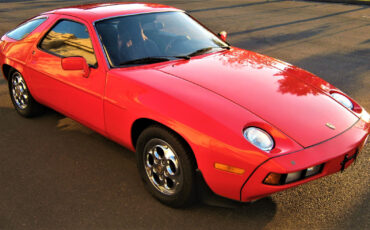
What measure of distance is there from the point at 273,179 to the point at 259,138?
299mm

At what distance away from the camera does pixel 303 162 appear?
252cm

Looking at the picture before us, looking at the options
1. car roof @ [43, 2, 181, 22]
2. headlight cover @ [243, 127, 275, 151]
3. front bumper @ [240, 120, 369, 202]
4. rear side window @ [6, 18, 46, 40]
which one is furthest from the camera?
rear side window @ [6, 18, 46, 40]

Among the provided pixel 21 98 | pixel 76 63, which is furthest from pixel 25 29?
pixel 76 63

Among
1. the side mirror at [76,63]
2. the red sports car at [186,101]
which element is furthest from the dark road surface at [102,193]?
the side mirror at [76,63]

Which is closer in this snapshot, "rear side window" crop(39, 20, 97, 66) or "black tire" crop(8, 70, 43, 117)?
"rear side window" crop(39, 20, 97, 66)

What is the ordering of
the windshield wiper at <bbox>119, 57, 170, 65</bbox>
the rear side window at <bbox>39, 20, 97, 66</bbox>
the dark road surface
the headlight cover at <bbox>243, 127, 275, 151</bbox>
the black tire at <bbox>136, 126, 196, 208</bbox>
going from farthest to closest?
the rear side window at <bbox>39, 20, 97, 66</bbox> < the windshield wiper at <bbox>119, 57, 170, 65</bbox> < the dark road surface < the black tire at <bbox>136, 126, 196, 208</bbox> < the headlight cover at <bbox>243, 127, 275, 151</bbox>

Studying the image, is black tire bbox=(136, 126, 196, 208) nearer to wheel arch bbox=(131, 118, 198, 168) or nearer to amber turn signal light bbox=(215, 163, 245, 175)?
wheel arch bbox=(131, 118, 198, 168)

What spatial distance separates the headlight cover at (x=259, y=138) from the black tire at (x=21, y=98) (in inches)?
118

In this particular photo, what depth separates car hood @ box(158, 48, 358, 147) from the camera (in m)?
2.81

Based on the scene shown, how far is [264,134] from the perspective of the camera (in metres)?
2.66

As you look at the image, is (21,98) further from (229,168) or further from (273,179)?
(273,179)

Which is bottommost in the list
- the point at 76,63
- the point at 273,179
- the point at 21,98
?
the point at 21,98

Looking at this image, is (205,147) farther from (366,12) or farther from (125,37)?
(366,12)

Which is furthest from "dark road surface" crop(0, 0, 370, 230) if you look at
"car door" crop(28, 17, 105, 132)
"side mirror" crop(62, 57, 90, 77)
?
"side mirror" crop(62, 57, 90, 77)
